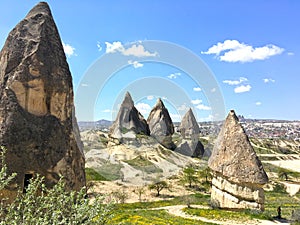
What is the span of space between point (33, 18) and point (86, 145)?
1274 inches

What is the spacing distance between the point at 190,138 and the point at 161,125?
4.90 metres

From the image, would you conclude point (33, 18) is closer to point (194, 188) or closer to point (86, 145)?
point (194, 188)

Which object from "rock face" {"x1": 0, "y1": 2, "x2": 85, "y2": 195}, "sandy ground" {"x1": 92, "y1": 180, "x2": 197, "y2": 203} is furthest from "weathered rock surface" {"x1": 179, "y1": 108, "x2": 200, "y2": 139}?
"rock face" {"x1": 0, "y1": 2, "x2": 85, "y2": 195}

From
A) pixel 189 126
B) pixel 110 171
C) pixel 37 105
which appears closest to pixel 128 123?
pixel 189 126

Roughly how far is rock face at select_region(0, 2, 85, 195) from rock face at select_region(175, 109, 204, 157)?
3519 centimetres

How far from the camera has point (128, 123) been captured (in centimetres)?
4159

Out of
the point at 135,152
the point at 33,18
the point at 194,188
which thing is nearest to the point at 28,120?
the point at 33,18

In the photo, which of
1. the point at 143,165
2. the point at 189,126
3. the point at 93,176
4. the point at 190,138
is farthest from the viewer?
the point at 189,126

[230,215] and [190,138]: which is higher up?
[190,138]

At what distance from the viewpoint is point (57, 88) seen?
7.98m

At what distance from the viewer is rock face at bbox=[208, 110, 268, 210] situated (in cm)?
1553

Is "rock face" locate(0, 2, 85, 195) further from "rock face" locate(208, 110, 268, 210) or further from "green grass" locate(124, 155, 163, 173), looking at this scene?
"green grass" locate(124, 155, 163, 173)

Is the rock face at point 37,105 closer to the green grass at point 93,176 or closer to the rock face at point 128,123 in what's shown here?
the green grass at point 93,176

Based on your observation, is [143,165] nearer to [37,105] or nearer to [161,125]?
[161,125]
